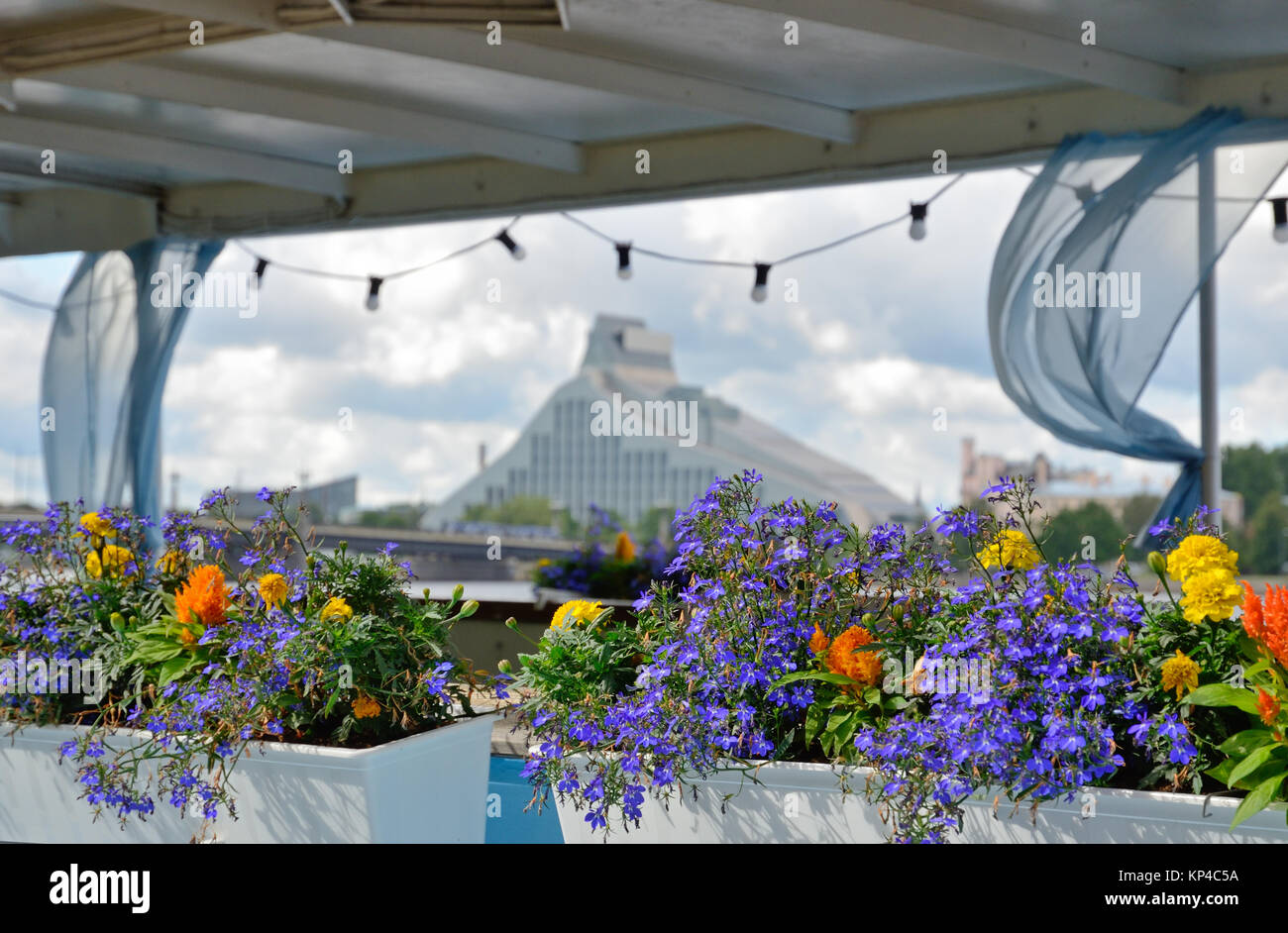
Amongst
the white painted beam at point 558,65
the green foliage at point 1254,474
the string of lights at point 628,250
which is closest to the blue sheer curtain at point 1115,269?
the string of lights at point 628,250

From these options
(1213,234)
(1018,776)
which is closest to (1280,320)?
(1213,234)

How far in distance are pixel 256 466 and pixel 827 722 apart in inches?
2020

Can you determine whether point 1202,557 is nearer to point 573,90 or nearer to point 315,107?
point 573,90

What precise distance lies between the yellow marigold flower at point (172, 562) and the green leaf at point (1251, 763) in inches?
57.5

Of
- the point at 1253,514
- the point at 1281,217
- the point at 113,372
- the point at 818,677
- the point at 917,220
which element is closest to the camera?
the point at 818,677

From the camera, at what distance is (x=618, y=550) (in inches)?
192

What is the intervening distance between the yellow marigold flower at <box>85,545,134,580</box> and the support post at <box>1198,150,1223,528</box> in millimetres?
3222

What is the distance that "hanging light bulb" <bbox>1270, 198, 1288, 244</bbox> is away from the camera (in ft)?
13.4

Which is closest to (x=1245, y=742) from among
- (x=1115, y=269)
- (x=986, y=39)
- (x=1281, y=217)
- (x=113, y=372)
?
(x=986, y=39)

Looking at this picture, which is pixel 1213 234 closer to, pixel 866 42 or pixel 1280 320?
pixel 866 42

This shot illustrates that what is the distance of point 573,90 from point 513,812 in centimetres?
319

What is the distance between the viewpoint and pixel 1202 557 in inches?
49.2

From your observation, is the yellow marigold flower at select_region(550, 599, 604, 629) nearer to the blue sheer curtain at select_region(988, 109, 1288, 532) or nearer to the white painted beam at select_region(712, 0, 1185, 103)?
the white painted beam at select_region(712, 0, 1185, 103)

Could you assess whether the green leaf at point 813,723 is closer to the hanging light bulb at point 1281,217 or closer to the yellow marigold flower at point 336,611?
the yellow marigold flower at point 336,611
